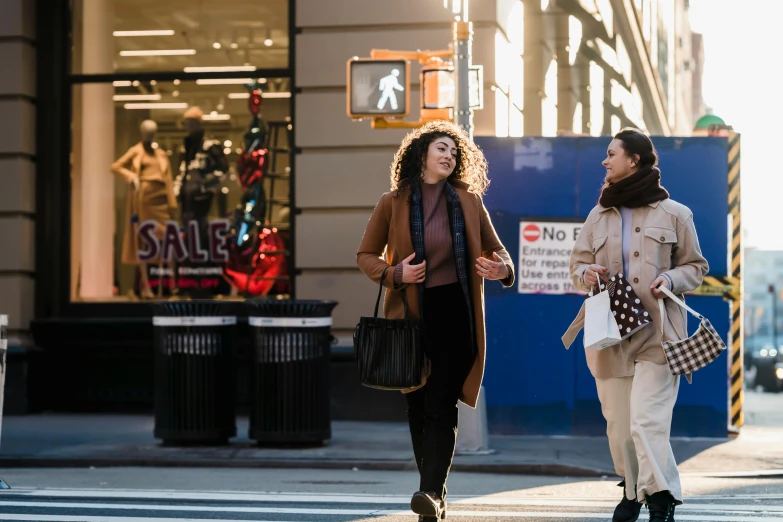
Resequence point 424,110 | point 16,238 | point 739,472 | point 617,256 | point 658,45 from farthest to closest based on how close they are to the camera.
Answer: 1. point 658,45
2. point 16,238
3. point 424,110
4. point 739,472
5. point 617,256

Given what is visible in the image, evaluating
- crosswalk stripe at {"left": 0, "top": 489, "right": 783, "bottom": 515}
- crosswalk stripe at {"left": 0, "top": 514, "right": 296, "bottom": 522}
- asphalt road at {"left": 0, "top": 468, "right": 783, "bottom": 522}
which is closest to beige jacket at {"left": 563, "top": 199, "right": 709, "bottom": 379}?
asphalt road at {"left": 0, "top": 468, "right": 783, "bottom": 522}

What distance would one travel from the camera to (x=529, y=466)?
9234 millimetres

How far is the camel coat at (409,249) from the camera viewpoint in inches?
229

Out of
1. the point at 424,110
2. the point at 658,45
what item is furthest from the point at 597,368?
the point at 658,45

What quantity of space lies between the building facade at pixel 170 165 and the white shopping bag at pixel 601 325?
22.7 feet

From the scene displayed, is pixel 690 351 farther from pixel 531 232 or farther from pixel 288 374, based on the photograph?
pixel 531 232

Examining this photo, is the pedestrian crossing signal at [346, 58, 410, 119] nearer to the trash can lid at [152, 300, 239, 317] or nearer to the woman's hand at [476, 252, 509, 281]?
the trash can lid at [152, 300, 239, 317]

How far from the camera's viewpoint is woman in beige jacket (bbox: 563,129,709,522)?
580 centimetres

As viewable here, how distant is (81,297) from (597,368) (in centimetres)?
889

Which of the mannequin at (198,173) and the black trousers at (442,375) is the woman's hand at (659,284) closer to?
the black trousers at (442,375)

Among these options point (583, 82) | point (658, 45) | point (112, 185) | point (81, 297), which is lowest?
point (81, 297)

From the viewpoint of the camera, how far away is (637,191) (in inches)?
235

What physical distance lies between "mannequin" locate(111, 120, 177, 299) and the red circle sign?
4.35 m

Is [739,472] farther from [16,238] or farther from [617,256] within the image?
[16,238]
